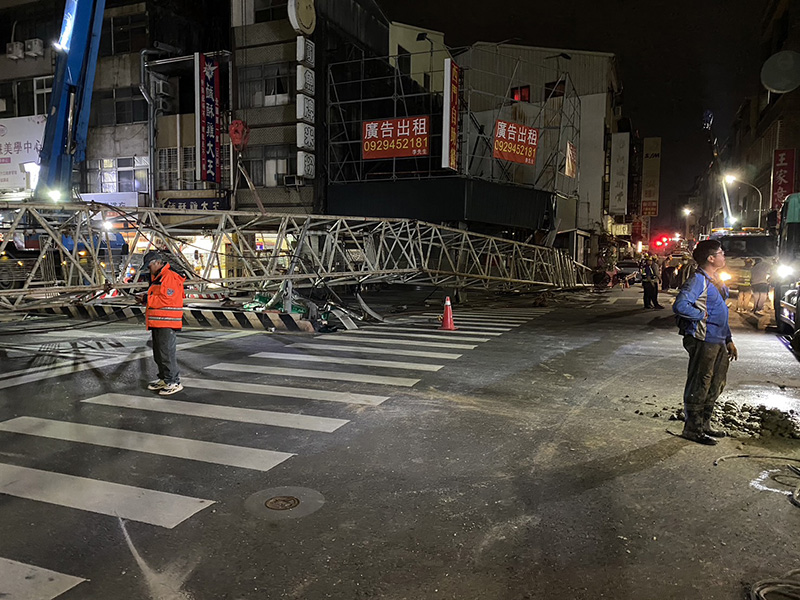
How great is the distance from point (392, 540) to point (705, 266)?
444 centimetres

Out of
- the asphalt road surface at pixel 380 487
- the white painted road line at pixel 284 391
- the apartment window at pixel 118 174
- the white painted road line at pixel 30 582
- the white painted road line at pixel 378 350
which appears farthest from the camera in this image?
the apartment window at pixel 118 174

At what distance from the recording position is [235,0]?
3045 cm

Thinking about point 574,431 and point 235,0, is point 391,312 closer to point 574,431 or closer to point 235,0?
point 574,431

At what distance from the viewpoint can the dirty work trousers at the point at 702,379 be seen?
6.00m

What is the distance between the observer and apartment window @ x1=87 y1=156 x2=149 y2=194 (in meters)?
33.0

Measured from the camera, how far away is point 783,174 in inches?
1267

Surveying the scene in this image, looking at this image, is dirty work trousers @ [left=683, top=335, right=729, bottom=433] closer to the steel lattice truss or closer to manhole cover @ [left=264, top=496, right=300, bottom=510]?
manhole cover @ [left=264, top=496, right=300, bottom=510]

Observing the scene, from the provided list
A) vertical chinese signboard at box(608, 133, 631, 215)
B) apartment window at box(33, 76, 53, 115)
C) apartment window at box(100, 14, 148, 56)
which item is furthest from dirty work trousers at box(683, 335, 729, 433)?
vertical chinese signboard at box(608, 133, 631, 215)

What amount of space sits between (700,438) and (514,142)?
25.3 m

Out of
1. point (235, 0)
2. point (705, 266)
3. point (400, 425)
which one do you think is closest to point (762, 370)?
point (705, 266)

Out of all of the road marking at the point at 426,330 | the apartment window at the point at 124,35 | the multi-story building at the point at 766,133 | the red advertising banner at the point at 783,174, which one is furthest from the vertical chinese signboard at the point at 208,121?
the red advertising banner at the point at 783,174

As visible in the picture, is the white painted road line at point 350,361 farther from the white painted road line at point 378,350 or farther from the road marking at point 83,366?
the road marking at point 83,366

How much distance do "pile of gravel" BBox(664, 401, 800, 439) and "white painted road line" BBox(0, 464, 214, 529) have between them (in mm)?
5714

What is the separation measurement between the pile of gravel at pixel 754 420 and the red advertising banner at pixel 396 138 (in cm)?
2222
